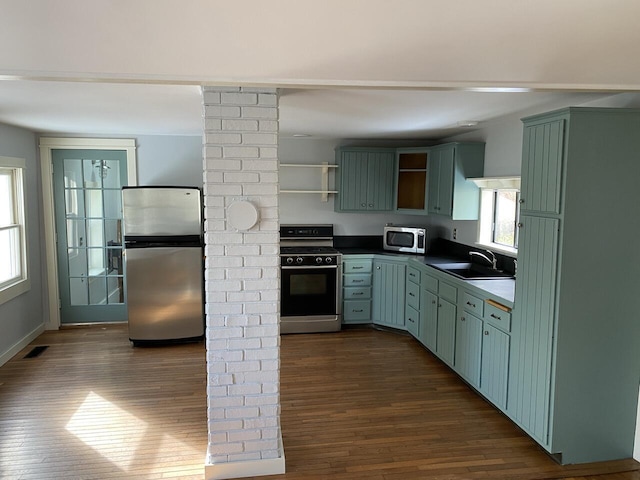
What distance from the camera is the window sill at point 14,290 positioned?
13.8 feet

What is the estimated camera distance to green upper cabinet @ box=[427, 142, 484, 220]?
4.56m

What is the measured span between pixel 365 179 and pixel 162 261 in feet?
8.20

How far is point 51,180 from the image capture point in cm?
510

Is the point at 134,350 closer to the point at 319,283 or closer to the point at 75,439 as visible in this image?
the point at 75,439

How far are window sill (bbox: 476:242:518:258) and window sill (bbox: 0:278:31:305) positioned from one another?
461 centimetres

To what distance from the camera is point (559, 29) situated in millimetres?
1666

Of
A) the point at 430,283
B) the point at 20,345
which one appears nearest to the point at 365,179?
the point at 430,283

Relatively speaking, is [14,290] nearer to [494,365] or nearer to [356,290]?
[356,290]

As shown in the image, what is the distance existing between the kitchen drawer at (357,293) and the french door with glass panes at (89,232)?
2.69m

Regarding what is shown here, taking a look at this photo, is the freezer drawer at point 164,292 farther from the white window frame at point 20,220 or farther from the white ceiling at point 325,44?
the white ceiling at point 325,44

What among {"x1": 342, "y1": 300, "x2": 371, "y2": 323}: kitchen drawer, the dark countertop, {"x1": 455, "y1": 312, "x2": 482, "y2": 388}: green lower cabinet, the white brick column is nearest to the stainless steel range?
{"x1": 342, "y1": 300, "x2": 371, "y2": 323}: kitchen drawer

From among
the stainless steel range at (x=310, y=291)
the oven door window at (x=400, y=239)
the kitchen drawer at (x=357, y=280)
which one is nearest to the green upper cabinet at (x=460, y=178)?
the oven door window at (x=400, y=239)

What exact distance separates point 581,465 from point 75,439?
10.5 ft

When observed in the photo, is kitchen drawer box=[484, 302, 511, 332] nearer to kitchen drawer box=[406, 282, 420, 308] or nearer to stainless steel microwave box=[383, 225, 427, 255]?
kitchen drawer box=[406, 282, 420, 308]
